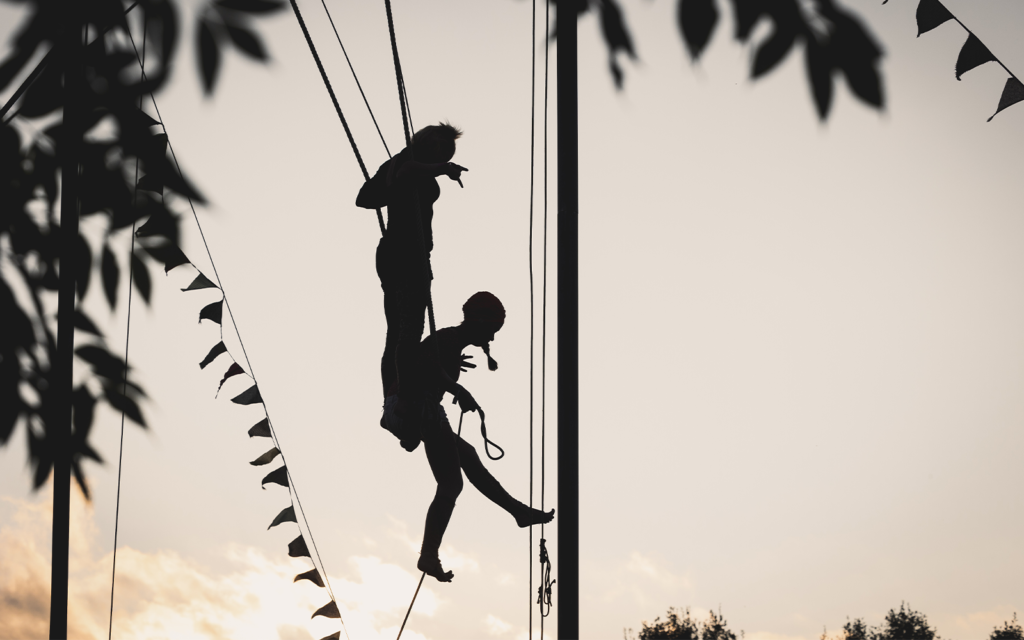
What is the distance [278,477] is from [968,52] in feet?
14.1

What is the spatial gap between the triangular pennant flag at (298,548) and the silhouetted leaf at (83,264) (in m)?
3.30

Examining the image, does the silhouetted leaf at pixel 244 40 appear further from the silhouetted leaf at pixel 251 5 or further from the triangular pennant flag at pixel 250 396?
the triangular pennant flag at pixel 250 396

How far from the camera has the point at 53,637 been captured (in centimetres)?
341

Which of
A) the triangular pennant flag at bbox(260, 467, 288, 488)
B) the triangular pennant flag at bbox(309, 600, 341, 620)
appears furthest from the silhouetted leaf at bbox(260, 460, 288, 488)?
the triangular pennant flag at bbox(309, 600, 341, 620)

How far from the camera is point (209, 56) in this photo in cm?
171

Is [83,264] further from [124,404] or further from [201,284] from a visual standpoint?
[201,284]

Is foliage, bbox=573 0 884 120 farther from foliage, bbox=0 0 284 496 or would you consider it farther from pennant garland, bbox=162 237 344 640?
pennant garland, bbox=162 237 344 640

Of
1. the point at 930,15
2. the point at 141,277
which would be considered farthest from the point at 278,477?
the point at 930,15

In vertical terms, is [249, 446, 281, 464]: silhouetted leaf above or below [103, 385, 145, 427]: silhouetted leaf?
above

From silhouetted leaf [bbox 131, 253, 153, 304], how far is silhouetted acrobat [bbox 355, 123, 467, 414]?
83cm

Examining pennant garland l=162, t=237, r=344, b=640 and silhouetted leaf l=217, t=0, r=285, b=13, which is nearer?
silhouetted leaf l=217, t=0, r=285, b=13

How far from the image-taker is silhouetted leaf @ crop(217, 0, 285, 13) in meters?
1.73

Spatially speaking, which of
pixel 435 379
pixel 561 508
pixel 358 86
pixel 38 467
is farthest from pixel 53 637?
pixel 358 86

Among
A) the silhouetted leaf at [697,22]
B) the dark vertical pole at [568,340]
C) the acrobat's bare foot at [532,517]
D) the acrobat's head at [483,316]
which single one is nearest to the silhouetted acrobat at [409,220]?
the acrobat's head at [483,316]
